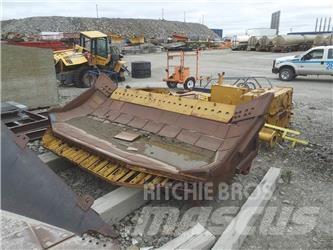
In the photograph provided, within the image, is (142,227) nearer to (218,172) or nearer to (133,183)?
(133,183)

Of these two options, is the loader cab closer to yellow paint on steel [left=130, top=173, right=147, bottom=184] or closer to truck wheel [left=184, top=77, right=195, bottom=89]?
truck wheel [left=184, top=77, right=195, bottom=89]

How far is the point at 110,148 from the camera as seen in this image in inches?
157

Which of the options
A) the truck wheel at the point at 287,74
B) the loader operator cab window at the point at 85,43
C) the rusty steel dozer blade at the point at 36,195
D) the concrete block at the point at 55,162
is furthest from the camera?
the truck wheel at the point at 287,74

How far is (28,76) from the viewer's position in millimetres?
8500

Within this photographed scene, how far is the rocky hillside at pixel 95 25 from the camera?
166ft

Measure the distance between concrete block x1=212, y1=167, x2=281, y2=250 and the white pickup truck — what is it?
40.9 feet

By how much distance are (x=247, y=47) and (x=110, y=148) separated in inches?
1477

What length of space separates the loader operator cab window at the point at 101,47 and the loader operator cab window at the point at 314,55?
9.41 m

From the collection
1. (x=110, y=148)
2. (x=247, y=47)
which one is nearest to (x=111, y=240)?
(x=110, y=148)

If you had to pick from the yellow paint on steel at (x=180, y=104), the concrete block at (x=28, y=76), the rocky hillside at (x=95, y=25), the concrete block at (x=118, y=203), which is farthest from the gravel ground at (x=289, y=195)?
the rocky hillside at (x=95, y=25)

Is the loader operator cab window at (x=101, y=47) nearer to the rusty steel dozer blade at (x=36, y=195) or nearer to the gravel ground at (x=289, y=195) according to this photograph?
the gravel ground at (x=289, y=195)

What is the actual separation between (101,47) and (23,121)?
8200 millimetres

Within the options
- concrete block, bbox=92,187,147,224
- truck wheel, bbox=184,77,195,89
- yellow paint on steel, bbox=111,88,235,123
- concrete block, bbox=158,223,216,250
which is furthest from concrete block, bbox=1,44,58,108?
concrete block, bbox=158,223,216,250

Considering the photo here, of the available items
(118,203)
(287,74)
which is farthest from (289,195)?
(287,74)
